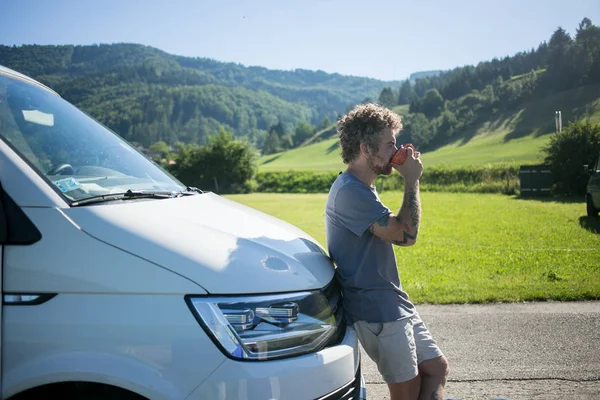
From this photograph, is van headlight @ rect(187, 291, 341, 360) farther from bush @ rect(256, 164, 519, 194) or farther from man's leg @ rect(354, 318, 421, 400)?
bush @ rect(256, 164, 519, 194)

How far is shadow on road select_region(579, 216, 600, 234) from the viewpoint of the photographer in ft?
43.5

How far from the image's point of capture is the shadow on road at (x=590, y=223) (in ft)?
43.5

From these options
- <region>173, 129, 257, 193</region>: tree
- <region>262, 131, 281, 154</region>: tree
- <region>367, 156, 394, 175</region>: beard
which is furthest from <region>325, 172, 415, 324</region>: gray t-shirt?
<region>262, 131, 281, 154</region>: tree

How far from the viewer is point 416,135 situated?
10044cm

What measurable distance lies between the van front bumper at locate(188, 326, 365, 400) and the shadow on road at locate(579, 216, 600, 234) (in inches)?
510

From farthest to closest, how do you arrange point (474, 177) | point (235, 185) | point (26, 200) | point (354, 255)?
point (235, 185)
point (474, 177)
point (354, 255)
point (26, 200)

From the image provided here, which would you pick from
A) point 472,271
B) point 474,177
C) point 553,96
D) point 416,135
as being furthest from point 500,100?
point 472,271

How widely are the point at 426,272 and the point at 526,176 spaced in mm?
22714

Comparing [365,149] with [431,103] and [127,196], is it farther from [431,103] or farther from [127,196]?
[431,103]

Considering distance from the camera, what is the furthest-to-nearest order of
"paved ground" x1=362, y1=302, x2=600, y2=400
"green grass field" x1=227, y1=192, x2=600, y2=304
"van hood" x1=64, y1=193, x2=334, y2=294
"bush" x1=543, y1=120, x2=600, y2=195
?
"bush" x1=543, y1=120, x2=600, y2=195 → "green grass field" x1=227, y1=192, x2=600, y2=304 → "paved ground" x1=362, y1=302, x2=600, y2=400 → "van hood" x1=64, y1=193, x2=334, y2=294

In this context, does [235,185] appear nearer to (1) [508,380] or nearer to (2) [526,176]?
(2) [526,176]

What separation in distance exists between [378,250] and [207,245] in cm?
108

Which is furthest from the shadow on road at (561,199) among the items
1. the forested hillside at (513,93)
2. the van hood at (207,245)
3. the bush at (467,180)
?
the van hood at (207,245)

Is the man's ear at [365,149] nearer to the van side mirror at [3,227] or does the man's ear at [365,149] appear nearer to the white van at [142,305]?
the white van at [142,305]
